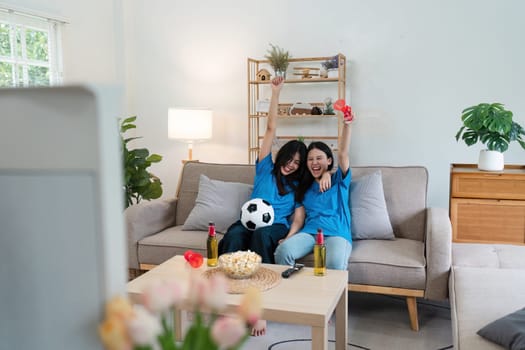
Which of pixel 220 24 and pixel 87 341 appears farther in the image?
pixel 220 24

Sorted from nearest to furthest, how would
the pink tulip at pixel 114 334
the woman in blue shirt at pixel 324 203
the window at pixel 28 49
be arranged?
the pink tulip at pixel 114 334 → the woman in blue shirt at pixel 324 203 → the window at pixel 28 49

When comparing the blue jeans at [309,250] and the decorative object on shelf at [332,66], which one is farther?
the decorative object on shelf at [332,66]

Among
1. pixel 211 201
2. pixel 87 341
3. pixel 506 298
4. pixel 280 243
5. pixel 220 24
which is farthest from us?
pixel 220 24

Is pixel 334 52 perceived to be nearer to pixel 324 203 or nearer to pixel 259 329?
pixel 324 203

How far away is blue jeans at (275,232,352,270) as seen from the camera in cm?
265

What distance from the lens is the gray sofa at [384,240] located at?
2.66m

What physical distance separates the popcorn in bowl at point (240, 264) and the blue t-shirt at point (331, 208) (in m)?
0.72

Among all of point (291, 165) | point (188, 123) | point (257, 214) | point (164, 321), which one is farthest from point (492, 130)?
point (164, 321)

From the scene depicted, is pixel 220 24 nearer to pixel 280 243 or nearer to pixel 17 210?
pixel 280 243

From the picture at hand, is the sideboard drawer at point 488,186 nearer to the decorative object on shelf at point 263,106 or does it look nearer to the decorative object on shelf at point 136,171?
the decorative object on shelf at point 263,106

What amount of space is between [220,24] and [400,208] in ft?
8.37

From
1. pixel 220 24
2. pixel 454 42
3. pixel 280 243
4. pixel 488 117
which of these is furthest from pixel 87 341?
pixel 220 24

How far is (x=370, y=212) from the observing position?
3033mm

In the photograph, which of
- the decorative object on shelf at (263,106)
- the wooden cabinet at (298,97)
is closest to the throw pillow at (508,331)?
the wooden cabinet at (298,97)
